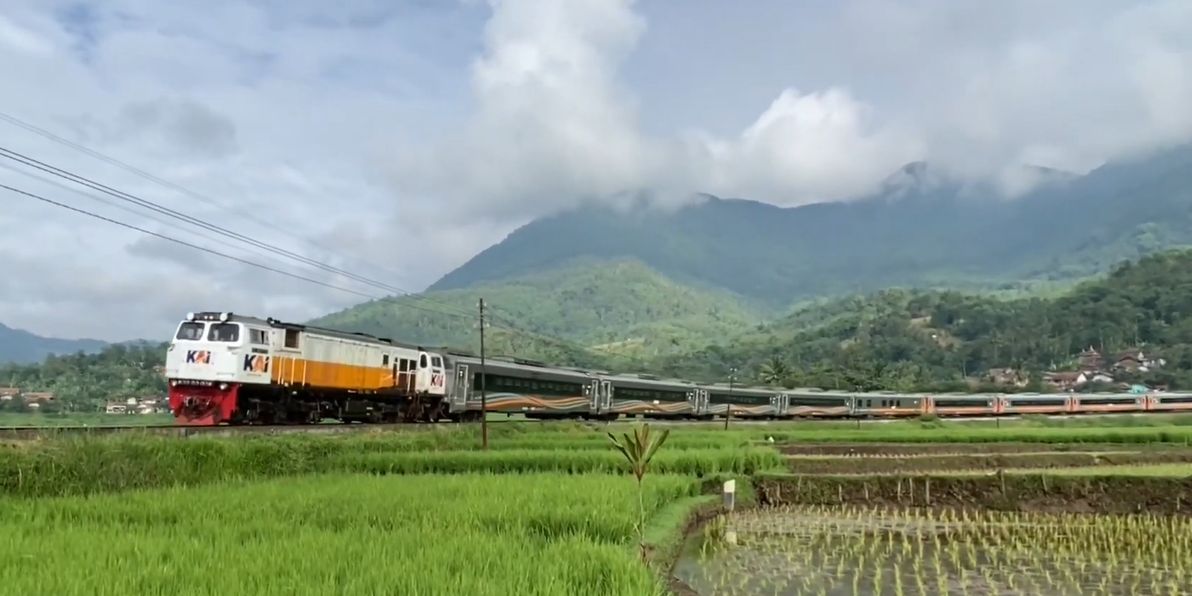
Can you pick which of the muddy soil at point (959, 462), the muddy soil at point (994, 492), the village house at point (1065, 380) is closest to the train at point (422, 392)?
the muddy soil at point (959, 462)

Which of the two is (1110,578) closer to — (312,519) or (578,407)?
(312,519)

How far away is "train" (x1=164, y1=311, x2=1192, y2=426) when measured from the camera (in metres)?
23.8

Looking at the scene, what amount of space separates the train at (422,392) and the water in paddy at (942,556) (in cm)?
1300

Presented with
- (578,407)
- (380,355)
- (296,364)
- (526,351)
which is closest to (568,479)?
(296,364)

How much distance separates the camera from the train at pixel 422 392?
23.8m

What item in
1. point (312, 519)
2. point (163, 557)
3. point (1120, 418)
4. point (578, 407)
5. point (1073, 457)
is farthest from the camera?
point (1120, 418)

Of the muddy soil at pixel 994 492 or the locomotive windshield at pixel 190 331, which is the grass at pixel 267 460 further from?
the locomotive windshield at pixel 190 331

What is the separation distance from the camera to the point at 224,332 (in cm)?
2381

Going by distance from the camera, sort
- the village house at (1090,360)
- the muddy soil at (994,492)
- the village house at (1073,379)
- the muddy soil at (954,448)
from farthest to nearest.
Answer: the village house at (1090,360) < the village house at (1073,379) < the muddy soil at (954,448) < the muddy soil at (994,492)

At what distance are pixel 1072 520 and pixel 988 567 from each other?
19.9 feet

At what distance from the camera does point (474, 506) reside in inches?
466

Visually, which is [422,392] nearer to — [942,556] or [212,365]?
[212,365]

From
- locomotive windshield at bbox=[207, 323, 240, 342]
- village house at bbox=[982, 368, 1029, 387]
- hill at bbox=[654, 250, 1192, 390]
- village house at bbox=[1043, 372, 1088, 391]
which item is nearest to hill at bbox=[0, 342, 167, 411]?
locomotive windshield at bbox=[207, 323, 240, 342]

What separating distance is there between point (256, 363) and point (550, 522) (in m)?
15.7
